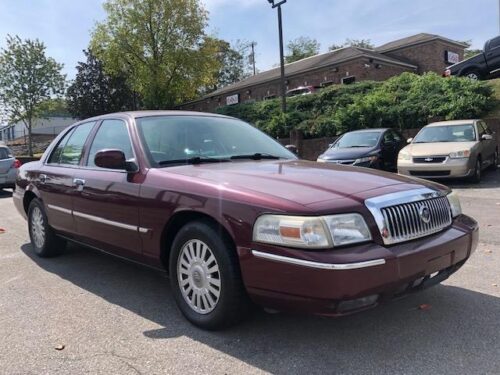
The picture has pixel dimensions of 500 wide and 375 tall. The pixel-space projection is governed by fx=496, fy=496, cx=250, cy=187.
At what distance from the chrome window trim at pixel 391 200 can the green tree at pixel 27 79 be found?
41327 mm

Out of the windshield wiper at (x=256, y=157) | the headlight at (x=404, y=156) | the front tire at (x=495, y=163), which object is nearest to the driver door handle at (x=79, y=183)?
the windshield wiper at (x=256, y=157)

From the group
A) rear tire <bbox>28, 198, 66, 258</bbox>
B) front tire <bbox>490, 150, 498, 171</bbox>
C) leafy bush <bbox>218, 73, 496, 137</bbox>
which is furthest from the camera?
leafy bush <bbox>218, 73, 496, 137</bbox>

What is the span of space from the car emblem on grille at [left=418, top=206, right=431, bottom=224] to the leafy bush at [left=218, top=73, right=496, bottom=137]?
521 inches

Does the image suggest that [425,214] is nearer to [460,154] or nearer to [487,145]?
[460,154]

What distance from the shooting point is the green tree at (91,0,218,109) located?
35188 mm

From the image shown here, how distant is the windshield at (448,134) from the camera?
12367mm

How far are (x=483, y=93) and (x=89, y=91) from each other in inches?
1432

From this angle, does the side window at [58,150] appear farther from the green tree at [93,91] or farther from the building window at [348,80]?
the green tree at [93,91]

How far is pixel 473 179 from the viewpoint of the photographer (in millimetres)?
11852

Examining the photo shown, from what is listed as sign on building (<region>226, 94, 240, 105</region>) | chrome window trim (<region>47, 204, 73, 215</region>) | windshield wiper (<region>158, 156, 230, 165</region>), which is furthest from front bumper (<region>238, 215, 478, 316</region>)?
sign on building (<region>226, 94, 240, 105</region>)

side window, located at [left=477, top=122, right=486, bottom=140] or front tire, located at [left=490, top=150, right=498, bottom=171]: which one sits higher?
side window, located at [left=477, top=122, right=486, bottom=140]

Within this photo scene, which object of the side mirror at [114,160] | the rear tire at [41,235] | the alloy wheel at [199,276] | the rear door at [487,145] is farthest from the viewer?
the rear door at [487,145]

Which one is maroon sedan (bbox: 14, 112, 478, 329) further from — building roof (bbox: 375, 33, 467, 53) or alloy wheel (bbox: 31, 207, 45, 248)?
building roof (bbox: 375, 33, 467, 53)

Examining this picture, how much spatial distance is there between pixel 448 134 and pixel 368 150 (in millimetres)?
2016
